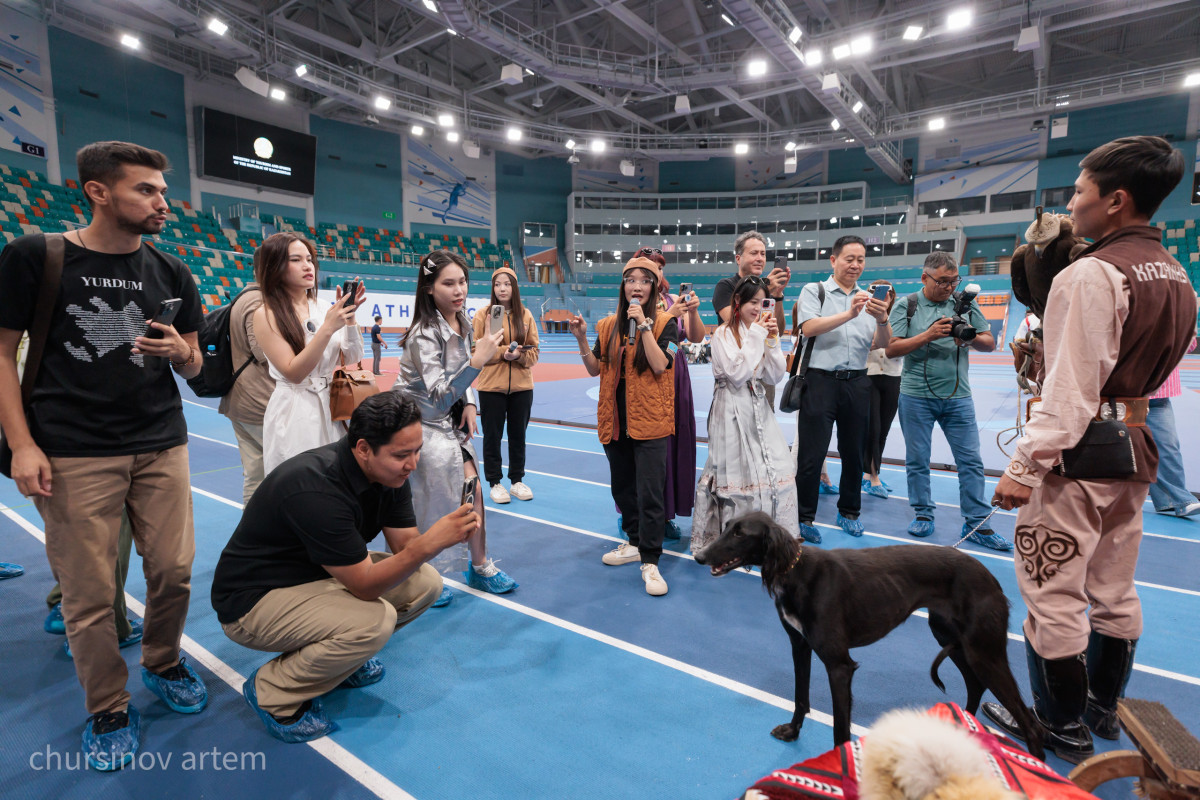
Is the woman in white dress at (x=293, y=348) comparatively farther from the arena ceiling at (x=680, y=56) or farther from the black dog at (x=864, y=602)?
the arena ceiling at (x=680, y=56)

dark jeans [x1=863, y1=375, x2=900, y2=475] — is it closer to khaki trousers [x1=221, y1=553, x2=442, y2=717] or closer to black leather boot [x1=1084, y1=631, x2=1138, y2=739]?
black leather boot [x1=1084, y1=631, x2=1138, y2=739]

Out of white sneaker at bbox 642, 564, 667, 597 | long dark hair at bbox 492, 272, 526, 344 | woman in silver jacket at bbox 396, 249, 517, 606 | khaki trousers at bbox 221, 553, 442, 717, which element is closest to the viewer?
khaki trousers at bbox 221, 553, 442, 717

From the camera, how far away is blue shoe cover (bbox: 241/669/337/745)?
2.14 m

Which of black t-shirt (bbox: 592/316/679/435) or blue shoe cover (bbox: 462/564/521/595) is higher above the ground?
black t-shirt (bbox: 592/316/679/435)

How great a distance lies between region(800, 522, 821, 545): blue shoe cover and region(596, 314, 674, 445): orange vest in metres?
1.37

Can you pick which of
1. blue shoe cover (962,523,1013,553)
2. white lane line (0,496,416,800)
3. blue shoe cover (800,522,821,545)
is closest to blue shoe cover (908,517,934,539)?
blue shoe cover (962,523,1013,553)

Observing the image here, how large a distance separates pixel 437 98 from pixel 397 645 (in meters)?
28.8

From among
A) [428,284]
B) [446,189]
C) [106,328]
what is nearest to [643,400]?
[428,284]

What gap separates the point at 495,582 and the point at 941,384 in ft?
11.2

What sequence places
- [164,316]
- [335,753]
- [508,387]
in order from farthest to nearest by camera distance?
[508,387] < [164,316] < [335,753]

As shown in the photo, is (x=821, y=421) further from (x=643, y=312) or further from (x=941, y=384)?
(x=643, y=312)

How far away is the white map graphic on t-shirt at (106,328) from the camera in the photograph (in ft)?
6.84

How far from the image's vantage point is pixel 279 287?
2.83m

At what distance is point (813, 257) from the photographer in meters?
33.7
